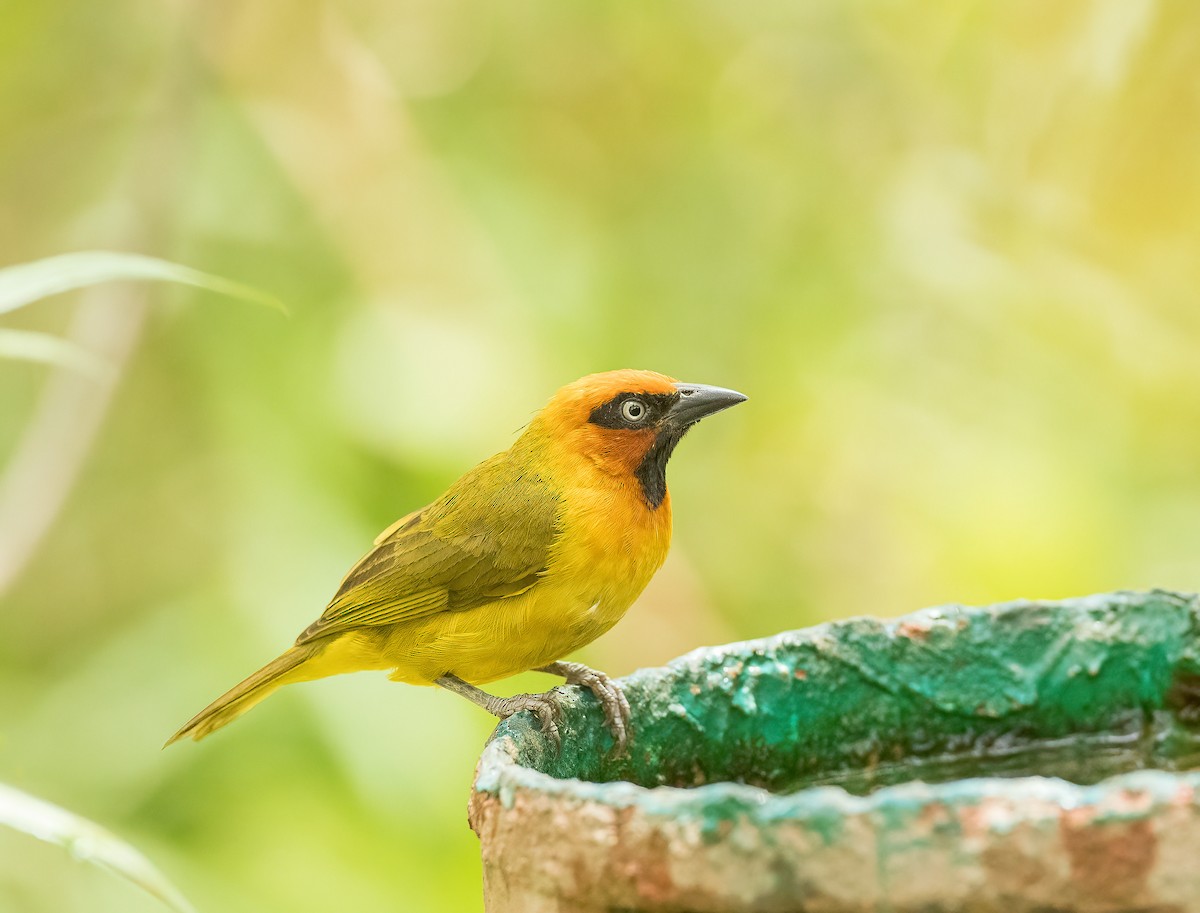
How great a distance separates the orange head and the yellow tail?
0.79 metres

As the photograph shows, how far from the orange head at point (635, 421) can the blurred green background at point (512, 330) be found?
1307 mm

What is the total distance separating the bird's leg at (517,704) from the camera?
88.8 inches

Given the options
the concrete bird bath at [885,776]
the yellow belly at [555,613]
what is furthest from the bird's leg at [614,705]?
the yellow belly at [555,613]

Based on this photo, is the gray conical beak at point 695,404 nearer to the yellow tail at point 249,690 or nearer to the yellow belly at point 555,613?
the yellow belly at point 555,613

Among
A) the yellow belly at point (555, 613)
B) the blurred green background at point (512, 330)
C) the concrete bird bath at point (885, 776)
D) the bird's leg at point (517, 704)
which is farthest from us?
the blurred green background at point (512, 330)

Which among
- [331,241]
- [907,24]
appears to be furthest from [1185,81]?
[331,241]

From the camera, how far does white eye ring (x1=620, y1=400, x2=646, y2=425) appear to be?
3404 mm

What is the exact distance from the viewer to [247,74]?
5.37 meters

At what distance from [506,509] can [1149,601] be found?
1427 mm

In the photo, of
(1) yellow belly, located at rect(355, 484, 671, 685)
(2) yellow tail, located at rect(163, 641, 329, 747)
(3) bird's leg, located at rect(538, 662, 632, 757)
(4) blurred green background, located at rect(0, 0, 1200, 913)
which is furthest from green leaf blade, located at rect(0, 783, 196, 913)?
(4) blurred green background, located at rect(0, 0, 1200, 913)

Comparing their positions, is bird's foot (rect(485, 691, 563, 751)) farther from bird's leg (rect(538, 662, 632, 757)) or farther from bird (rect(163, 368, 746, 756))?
bird (rect(163, 368, 746, 756))

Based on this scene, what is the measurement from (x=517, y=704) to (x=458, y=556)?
573 millimetres

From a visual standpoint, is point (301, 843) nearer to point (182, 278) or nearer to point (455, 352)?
point (455, 352)

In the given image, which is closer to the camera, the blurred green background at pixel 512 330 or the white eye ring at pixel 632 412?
the white eye ring at pixel 632 412
